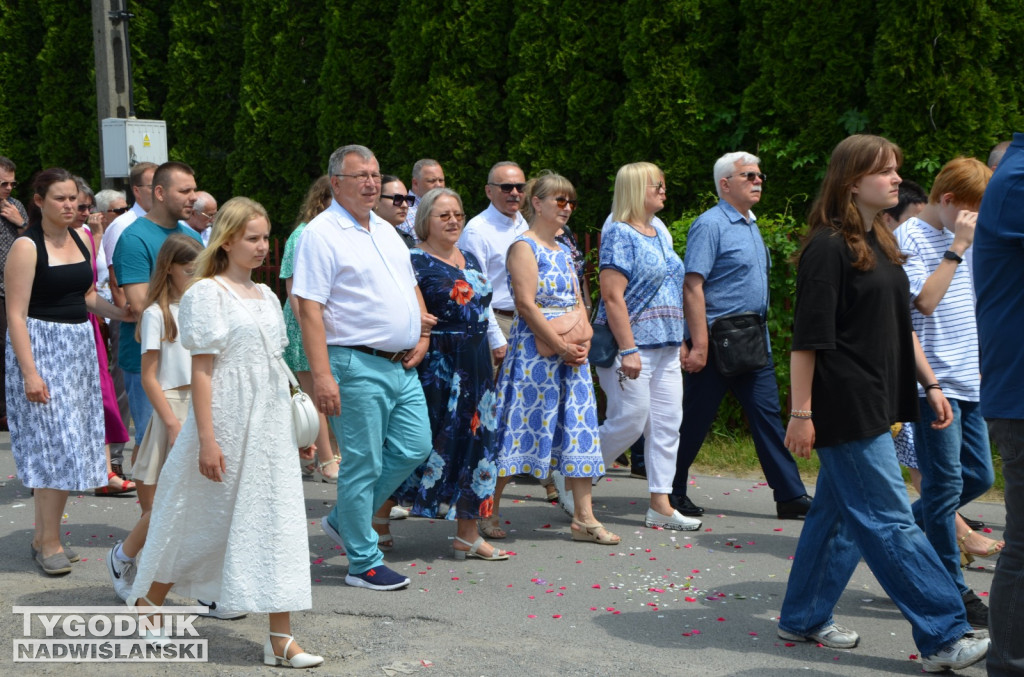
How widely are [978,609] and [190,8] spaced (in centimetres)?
1165

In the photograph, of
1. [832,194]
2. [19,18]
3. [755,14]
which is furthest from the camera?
[19,18]

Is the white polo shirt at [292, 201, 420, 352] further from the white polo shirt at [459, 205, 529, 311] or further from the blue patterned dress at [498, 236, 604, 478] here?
the white polo shirt at [459, 205, 529, 311]

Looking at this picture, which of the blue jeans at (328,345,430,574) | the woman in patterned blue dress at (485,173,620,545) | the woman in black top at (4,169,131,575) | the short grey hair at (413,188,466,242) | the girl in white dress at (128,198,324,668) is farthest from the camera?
the woman in patterned blue dress at (485,173,620,545)

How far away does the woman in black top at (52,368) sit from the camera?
20.2ft

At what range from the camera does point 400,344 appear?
5.73 m

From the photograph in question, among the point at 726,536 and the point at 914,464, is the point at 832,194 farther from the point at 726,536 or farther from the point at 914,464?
the point at 726,536

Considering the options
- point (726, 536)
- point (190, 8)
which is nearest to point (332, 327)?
point (726, 536)

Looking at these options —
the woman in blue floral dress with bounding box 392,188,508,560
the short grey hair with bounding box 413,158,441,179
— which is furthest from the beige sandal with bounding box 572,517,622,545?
the short grey hair with bounding box 413,158,441,179

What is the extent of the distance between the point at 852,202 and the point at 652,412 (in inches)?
110

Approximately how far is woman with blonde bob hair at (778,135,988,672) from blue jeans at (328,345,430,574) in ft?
6.58

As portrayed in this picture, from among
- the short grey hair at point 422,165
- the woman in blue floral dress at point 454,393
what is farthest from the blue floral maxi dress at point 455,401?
the short grey hair at point 422,165

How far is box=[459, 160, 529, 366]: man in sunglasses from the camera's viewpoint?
812 cm

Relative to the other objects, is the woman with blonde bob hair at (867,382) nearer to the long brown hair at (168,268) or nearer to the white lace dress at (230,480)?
the white lace dress at (230,480)

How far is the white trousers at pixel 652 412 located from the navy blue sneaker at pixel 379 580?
1890 millimetres
